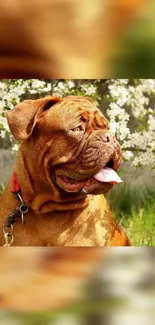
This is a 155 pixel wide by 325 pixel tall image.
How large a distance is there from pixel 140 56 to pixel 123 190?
115 cm

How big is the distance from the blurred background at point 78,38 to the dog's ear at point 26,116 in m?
0.71

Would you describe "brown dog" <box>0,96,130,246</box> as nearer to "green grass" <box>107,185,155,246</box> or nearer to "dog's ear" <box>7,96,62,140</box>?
"dog's ear" <box>7,96,62,140</box>

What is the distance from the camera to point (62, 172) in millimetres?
1119

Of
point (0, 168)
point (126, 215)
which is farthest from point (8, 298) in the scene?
point (126, 215)

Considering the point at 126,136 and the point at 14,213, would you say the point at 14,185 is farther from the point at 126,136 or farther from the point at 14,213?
the point at 126,136

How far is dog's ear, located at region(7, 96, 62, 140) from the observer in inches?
41.6

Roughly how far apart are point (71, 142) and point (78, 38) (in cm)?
76

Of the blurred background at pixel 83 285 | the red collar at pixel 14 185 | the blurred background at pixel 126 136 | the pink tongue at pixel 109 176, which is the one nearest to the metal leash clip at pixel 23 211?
the red collar at pixel 14 185

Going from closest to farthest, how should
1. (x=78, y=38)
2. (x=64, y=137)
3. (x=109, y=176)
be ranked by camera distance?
1. (x=78, y=38)
2. (x=109, y=176)
3. (x=64, y=137)

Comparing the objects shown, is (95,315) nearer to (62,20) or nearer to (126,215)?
(62,20)

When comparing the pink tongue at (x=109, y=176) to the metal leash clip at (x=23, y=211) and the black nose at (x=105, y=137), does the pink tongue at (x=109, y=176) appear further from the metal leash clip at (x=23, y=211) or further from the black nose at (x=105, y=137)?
the metal leash clip at (x=23, y=211)

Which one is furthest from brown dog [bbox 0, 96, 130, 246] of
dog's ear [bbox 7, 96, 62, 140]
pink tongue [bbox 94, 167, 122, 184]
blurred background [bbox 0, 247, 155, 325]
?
blurred background [bbox 0, 247, 155, 325]

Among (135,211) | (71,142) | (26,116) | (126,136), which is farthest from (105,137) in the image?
(126,136)

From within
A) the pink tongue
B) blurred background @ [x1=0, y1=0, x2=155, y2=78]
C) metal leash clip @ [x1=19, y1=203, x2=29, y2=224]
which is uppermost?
metal leash clip @ [x1=19, y1=203, x2=29, y2=224]
